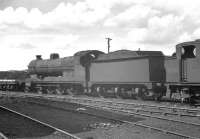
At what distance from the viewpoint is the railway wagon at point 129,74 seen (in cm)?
1895

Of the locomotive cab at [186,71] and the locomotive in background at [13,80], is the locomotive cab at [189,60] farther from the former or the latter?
the locomotive in background at [13,80]

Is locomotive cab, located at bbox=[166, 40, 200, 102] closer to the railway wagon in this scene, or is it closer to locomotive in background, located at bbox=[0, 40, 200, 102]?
locomotive in background, located at bbox=[0, 40, 200, 102]

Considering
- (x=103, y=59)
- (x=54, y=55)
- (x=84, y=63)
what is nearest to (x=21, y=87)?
(x=54, y=55)

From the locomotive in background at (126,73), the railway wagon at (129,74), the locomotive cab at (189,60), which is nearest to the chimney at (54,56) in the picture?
the locomotive in background at (126,73)

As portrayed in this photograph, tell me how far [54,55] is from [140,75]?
1359cm

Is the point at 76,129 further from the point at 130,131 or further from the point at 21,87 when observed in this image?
the point at 21,87

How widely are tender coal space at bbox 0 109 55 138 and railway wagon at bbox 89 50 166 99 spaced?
856cm

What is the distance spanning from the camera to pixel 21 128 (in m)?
10.8

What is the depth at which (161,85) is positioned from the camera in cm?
1845

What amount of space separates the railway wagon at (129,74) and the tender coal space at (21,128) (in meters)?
8.56

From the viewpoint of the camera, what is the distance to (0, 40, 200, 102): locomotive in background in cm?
1644

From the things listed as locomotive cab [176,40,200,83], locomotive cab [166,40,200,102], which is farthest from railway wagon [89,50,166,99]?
locomotive cab [176,40,200,83]

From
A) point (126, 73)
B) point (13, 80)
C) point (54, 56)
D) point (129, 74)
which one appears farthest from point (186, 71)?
point (13, 80)

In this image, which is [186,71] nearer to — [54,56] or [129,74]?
[129,74]
